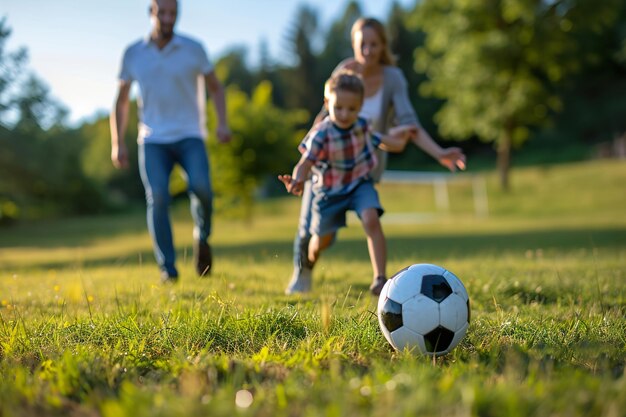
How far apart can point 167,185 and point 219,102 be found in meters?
1.17

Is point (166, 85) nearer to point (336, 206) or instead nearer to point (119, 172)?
point (336, 206)

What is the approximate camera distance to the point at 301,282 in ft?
17.2

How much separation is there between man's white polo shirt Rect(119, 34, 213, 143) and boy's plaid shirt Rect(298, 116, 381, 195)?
180cm

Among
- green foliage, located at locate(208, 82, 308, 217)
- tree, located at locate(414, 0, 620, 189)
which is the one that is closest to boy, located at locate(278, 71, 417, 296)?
green foliage, located at locate(208, 82, 308, 217)

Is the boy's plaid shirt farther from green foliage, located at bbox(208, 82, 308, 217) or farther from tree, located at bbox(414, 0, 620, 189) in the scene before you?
tree, located at bbox(414, 0, 620, 189)

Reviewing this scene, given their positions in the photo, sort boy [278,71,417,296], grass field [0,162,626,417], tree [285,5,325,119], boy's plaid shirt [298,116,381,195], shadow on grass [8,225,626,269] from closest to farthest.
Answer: grass field [0,162,626,417] < boy [278,71,417,296] < boy's plaid shirt [298,116,381,195] < shadow on grass [8,225,626,269] < tree [285,5,325,119]

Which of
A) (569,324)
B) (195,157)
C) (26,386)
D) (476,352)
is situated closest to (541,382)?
(476,352)

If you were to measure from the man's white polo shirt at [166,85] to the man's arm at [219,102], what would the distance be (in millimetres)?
212

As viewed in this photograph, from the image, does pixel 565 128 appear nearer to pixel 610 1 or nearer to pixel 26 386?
pixel 610 1

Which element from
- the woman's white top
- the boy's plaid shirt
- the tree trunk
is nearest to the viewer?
the boy's plaid shirt

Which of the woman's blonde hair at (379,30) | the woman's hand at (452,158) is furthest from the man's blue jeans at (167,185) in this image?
the woman's hand at (452,158)

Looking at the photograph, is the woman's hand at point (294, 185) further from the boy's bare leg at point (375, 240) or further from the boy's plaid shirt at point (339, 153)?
the boy's bare leg at point (375, 240)

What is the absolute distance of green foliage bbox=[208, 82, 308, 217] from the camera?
71.4 ft

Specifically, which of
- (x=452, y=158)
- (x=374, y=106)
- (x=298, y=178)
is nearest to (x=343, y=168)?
(x=298, y=178)
